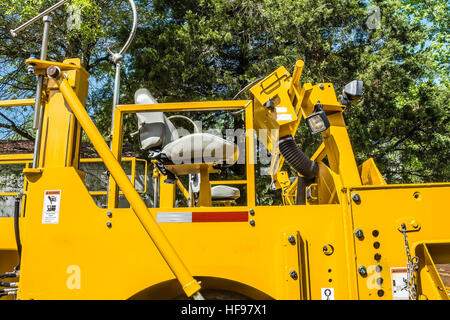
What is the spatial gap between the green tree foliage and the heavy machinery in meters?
8.47

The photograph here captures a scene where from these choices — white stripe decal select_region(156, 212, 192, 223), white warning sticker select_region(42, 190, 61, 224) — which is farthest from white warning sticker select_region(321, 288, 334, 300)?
white warning sticker select_region(42, 190, 61, 224)

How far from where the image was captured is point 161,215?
8.72 feet

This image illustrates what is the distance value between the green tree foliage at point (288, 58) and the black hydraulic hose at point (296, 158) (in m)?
7.70

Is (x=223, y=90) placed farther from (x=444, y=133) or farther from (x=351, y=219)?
(x=351, y=219)

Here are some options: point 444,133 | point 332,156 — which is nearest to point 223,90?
point 444,133

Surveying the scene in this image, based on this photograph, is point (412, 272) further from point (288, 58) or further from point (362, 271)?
point (288, 58)

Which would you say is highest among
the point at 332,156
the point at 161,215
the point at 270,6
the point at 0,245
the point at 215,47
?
the point at 270,6

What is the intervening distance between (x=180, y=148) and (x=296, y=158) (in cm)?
95

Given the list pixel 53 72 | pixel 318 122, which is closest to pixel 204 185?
pixel 318 122

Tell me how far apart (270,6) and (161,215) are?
11313 millimetres

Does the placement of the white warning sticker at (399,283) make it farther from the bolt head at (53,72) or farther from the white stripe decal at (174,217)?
the bolt head at (53,72)

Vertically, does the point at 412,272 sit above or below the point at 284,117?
below

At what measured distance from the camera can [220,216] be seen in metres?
2.61

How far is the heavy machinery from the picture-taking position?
8.05ft
